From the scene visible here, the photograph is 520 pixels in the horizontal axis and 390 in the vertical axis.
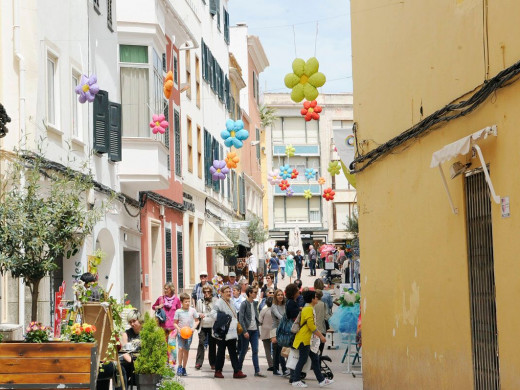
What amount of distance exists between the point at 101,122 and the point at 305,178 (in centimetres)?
5676

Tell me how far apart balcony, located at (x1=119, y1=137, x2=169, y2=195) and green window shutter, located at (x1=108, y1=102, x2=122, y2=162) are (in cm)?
102

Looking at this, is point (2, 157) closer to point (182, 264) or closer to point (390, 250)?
point (390, 250)

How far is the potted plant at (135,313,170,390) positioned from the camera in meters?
14.3

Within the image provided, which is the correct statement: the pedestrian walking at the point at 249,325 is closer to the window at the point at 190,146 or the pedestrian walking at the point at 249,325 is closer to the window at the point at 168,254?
the window at the point at 168,254

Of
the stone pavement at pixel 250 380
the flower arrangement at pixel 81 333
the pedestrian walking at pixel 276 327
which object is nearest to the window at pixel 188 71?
the stone pavement at pixel 250 380

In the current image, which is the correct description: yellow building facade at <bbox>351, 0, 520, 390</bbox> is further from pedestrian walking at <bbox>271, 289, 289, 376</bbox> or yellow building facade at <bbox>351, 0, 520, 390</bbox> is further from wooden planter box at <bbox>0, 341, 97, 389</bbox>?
wooden planter box at <bbox>0, 341, 97, 389</bbox>

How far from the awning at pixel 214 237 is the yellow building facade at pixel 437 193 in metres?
20.7

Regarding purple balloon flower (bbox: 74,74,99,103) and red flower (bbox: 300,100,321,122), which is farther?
red flower (bbox: 300,100,321,122)

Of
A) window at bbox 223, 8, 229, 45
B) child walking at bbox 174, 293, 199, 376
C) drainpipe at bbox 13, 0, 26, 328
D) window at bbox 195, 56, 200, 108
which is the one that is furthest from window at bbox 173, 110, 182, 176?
window at bbox 223, 8, 229, 45

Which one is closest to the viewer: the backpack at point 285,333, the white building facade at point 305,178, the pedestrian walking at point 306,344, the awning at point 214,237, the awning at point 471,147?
the awning at point 471,147

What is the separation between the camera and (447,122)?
466 inches

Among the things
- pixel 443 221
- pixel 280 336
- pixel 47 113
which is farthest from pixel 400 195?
pixel 47 113

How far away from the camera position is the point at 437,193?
12.3 metres

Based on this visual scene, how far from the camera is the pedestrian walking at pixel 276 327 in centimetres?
1976
